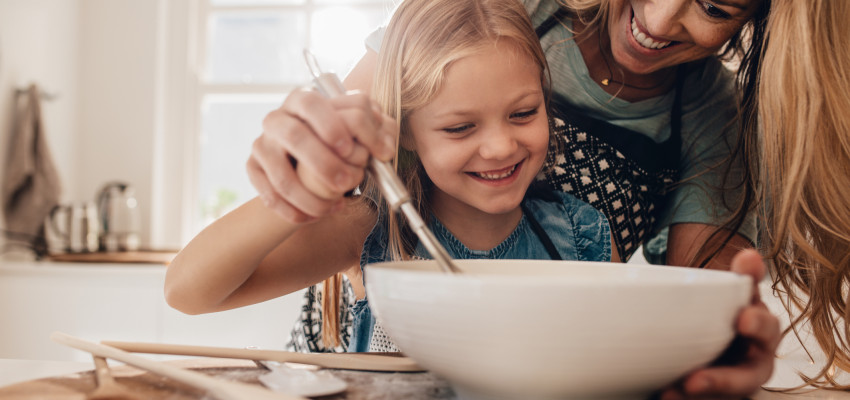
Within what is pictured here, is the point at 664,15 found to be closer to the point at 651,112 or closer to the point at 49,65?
the point at 651,112

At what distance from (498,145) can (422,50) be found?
171 millimetres

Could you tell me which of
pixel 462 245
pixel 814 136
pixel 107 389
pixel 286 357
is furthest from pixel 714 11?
pixel 107 389

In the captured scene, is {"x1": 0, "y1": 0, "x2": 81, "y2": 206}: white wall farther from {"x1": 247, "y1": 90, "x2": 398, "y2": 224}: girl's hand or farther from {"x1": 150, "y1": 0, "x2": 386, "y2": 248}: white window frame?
{"x1": 247, "y1": 90, "x2": 398, "y2": 224}: girl's hand

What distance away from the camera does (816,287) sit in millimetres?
834

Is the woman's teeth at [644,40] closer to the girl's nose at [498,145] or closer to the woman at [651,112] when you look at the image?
the woman at [651,112]

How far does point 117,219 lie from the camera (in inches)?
95.0

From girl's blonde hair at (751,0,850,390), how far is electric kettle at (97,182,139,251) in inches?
86.8

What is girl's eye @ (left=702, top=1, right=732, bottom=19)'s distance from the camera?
0.87 metres

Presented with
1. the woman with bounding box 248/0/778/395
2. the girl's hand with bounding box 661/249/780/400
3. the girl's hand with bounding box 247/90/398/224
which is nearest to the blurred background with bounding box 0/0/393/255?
the woman with bounding box 248/0/778/395

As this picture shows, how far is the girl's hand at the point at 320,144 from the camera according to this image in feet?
1.56

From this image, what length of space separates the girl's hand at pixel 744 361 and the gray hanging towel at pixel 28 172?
2480 millimetres

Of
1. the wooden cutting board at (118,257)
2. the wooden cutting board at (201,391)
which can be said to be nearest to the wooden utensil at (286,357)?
the wooden cutting board at (201,391)

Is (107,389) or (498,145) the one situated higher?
(498,145)

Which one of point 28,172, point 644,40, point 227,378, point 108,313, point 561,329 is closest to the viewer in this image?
point 561,329
